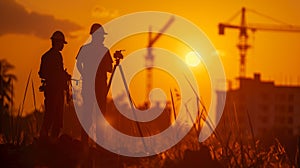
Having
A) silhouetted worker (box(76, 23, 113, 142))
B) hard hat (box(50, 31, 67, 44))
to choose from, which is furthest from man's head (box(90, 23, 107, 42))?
hard hat (box(50, 31, 67, 44))

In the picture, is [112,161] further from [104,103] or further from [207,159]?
[207,159]

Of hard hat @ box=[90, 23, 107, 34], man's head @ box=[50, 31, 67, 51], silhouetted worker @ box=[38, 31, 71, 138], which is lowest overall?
silhouetted worker @ box=[38, 31, 71, 138]

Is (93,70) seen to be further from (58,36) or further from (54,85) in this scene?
(58,36)

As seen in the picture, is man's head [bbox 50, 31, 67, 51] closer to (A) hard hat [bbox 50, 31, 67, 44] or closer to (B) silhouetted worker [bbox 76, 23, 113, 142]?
(A) hard hat [bbox 50, 31, 67, 44]

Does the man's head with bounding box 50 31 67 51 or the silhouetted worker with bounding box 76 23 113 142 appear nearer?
the silhouetted worker with bounding box 76 23 113 142

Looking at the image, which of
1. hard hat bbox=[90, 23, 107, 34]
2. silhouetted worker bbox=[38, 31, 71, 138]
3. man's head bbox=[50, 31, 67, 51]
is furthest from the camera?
silhouetted worker bbox=[38, 31, 71, 138]

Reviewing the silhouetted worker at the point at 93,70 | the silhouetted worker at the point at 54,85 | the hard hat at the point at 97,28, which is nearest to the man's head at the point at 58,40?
the silhouetted worker at the point at 54,85

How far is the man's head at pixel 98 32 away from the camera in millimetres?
16766

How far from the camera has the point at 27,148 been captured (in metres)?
15.8

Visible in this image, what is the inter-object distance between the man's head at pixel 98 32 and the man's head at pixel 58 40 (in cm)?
59

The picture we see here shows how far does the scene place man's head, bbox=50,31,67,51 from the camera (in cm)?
1700

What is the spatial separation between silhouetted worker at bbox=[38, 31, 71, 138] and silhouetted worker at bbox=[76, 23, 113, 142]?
1.20ft

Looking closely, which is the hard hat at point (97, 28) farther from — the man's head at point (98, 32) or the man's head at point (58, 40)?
the man's head at point (58, 40)

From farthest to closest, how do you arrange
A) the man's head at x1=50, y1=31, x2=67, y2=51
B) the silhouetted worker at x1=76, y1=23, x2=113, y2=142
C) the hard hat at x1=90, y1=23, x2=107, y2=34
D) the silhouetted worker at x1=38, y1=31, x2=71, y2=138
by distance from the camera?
the silhouetted worker at x1=38, y1=31, x2=71, y2=138 < the man's head at x1=50, y1=31, x2=67, y2=51 < the silhouetted worker at x1=76, y1=23, x2=113, y2=142 < the hard hat at x1=90, y1=23, x2=107, y2=34
